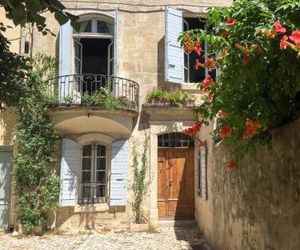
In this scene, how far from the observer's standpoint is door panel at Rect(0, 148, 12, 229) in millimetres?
12148

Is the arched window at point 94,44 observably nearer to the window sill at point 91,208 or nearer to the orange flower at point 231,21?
the window sill at point 91,208

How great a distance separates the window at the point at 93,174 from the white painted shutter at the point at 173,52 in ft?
9.05

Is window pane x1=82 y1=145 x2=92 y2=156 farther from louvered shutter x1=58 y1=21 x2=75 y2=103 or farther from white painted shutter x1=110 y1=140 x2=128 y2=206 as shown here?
louvered shutter x1=58 y1=21 x2=75 y2=103

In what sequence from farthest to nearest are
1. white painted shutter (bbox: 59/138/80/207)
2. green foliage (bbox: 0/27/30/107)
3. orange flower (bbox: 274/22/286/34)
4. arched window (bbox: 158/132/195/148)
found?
arched window (bbox: 158/132/195/148)
white painted shutter (bbox: 59/138/80/207)
green foliage (bbox: 0/27/30/107)
orange flower (bbox: 274/22/286/34)

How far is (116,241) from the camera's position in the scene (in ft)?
34.4

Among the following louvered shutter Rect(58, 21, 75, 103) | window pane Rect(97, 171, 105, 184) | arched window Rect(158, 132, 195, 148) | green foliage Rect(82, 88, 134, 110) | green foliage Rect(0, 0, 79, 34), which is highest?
louvered shutter Rect(58, 21, 75, 103)

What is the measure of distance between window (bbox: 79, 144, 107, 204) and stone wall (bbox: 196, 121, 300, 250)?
480 cm

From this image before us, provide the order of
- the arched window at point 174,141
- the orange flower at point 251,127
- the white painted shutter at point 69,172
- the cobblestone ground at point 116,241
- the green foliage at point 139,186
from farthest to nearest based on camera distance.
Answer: the arched window at point 174,141 < the green foliage at point 139,186 < the white painted shutter at point 69,172 < the cobblestone ground at point 116,241 < the orange flower at point 251,127

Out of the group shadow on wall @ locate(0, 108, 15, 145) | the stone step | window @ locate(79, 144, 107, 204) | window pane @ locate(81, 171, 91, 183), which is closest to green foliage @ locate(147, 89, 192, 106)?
window @ locate(79, 144, 107, 204)

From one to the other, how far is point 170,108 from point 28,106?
147 inches

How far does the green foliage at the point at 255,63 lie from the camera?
11.3 ft

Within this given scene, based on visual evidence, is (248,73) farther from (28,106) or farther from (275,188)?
(28,106)

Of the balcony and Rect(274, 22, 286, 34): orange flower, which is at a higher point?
the balcony

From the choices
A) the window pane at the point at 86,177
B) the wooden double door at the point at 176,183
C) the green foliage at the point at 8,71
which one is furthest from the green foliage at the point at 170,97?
the green foliage at the point at 8,71
